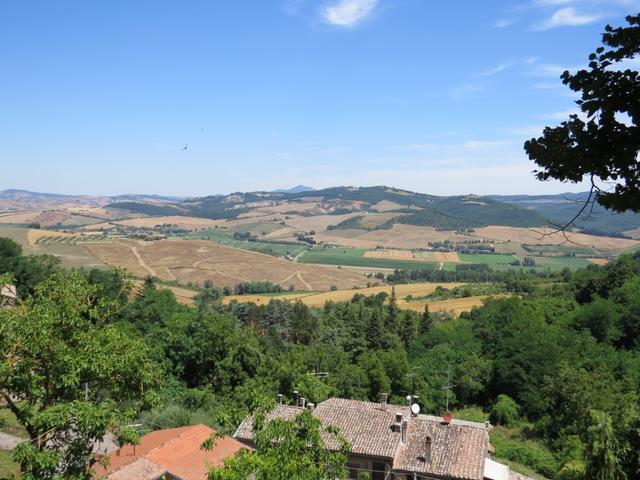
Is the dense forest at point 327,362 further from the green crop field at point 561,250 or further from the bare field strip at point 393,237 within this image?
the bare field strip at point 393,237

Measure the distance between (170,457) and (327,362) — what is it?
26.9 metres

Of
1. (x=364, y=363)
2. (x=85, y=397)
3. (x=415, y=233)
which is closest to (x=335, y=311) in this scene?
(x=364, y=363)

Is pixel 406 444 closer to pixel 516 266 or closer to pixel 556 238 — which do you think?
pixel 516 266

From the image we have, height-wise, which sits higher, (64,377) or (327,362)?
(64,377)

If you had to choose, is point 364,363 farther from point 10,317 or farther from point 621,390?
point 10,317

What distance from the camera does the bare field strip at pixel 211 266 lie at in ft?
335

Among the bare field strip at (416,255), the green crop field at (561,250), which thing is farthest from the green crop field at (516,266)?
the green crop field at (561,250)

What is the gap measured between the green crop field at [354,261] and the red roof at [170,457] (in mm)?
113589

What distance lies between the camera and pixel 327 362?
47.7 m

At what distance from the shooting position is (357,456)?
25578 millimetres

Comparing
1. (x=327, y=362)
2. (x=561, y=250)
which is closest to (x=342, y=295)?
(x=327, y=362)

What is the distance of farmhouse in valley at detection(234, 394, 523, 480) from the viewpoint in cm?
2519

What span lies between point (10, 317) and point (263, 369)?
3441 cm

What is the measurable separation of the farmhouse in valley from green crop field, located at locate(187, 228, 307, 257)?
4707 inches
